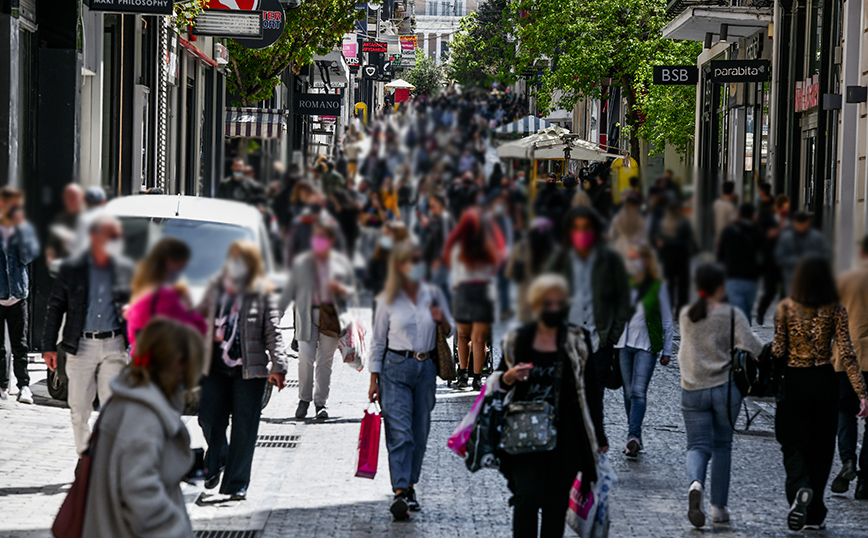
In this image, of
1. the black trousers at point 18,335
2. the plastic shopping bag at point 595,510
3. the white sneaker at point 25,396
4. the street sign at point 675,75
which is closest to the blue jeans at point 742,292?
the plastic shopping bag at point 595,510

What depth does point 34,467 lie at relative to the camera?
8656 millimetres

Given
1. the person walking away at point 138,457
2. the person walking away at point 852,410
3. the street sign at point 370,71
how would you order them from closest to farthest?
the person walking away at point 138,457 < the person walking away at point 852,410 < the street sign at point 370,71

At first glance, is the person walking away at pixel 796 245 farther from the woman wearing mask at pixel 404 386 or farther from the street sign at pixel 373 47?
the street sign at pixel 373 47

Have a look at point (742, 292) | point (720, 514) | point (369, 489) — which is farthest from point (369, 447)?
point (742, 292)

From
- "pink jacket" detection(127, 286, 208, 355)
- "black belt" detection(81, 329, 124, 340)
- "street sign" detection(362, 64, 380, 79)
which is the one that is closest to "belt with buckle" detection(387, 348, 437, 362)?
"black belt" detection(81, 329, 124, 340)

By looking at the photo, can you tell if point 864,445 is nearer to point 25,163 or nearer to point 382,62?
point 25,163

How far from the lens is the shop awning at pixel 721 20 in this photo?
25312 millimetres

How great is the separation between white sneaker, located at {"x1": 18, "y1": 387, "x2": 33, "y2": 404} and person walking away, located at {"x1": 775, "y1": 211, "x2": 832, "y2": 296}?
890 cm

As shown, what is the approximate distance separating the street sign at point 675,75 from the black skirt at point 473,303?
24302 millimetres

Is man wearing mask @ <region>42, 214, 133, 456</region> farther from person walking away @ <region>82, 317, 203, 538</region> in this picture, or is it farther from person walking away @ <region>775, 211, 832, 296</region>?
person walking away @ <region>775, 211, 832, 296</region>

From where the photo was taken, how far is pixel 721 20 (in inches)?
1025

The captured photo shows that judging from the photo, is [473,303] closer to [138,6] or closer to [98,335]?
[98,335]

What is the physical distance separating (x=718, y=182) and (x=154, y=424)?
7.45 ft

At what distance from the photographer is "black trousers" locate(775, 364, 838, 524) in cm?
740
